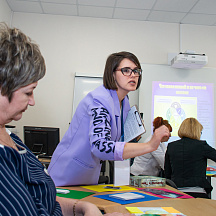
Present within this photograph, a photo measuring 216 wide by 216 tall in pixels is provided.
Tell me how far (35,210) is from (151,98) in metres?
4.00

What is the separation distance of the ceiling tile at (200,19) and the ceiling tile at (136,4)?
854 millimetres

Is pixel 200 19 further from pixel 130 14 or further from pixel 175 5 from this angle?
pixel 130 14

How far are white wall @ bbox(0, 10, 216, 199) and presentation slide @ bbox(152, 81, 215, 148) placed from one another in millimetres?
292

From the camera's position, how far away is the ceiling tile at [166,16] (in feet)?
14.4

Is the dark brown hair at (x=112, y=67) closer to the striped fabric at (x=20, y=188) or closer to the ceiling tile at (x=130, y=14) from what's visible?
the striped fabric at (x=20, y=188)

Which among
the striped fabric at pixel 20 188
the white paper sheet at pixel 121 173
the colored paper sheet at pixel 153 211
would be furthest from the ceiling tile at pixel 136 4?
the striped fabric at pixel 20 188

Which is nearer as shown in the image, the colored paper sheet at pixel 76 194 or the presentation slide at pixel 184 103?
the colored paper sheet at pixel 76 194

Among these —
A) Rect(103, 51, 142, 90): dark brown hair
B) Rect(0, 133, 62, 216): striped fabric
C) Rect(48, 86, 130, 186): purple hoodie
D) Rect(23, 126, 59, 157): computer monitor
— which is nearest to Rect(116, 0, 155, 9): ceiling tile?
Rect(23, 126, 59, 157): computer monitor

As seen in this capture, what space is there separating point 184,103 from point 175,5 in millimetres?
1730

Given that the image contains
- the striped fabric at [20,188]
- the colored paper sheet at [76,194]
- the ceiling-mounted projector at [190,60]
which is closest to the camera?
the striped fabric at [20,188]

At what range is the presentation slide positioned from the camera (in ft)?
14.7

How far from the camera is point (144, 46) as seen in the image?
464 centimetres

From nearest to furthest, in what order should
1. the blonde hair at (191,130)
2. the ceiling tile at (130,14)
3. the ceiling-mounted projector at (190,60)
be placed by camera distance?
the blonde hair at (191,130) → the ceiling-mounted projector at (190,60) → the ceiling tile at (130,14)

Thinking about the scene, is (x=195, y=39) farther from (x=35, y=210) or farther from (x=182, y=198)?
(x=35, y=210)
